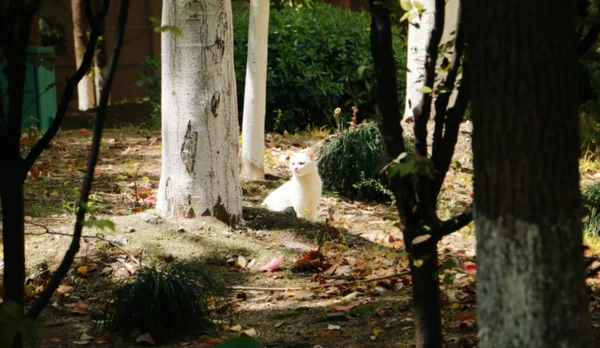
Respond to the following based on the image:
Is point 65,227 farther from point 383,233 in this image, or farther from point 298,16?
point 298,16

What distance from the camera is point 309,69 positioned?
36.8 feet

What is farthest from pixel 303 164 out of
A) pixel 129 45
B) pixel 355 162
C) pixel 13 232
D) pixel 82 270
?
pixel 129 45

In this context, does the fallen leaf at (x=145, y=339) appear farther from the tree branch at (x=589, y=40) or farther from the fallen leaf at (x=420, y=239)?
the tree branch at (x=589, y=40)

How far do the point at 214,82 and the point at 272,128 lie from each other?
20.1 ft

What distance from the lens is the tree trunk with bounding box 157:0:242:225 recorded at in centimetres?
516

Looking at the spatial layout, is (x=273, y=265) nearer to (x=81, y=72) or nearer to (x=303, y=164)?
(x=303, y=164)

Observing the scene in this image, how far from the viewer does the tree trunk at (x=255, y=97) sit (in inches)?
320

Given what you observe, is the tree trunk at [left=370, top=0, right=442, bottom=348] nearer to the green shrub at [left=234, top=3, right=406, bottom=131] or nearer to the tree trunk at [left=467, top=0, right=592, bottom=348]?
the tree trunk at [left=467, top=0, right=592, bottom=348]

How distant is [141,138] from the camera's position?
10.2 meters

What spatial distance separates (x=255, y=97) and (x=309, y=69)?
3086 mm

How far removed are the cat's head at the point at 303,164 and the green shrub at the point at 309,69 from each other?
3.66 meters

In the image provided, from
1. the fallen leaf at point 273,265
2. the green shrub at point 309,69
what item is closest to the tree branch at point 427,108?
the fallen leaf at point 273,265

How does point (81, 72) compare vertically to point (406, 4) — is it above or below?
below

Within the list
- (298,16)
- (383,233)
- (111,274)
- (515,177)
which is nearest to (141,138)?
(298,16)
